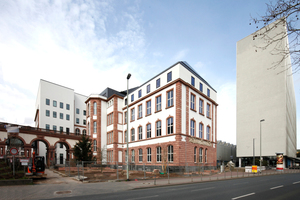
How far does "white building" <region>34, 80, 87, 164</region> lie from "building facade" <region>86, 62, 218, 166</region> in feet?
68.8

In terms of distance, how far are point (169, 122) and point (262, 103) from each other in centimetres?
4918

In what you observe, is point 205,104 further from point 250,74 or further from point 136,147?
point 250,74

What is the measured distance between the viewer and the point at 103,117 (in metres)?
51.0

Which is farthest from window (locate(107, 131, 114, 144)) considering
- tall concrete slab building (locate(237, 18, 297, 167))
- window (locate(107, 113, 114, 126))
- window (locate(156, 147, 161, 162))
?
tall concrete slab building (locate(237, 18, 297, 167))

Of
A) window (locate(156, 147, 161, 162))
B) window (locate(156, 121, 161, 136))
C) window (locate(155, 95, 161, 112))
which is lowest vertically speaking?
window (locate(156, 147, 161, 162))

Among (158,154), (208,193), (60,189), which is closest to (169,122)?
(158,154)

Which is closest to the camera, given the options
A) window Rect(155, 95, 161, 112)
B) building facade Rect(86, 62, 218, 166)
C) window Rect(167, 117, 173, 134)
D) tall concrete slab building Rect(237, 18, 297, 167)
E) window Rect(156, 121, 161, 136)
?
building facade Rect(86, 62, 218, 166)

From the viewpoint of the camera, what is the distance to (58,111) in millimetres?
66000

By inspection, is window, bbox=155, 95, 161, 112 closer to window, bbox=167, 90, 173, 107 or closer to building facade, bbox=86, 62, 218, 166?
building facade, bbox=86, 62, 218, 166

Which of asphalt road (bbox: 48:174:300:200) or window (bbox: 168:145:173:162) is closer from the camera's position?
asphalt road (bbox: 48:174:300:200)

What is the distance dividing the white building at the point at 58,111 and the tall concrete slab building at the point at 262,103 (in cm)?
5471

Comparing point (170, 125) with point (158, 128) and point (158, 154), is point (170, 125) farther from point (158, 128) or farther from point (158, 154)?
point (158, 154)

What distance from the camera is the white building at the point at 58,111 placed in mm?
62250

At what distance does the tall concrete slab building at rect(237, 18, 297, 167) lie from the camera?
6444 centimetres
